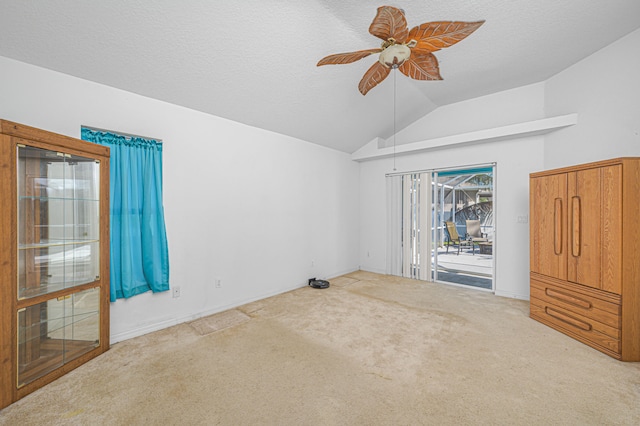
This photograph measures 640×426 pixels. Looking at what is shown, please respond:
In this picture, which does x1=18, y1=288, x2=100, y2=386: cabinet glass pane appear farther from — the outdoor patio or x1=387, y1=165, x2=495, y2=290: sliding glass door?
the outdoor patio

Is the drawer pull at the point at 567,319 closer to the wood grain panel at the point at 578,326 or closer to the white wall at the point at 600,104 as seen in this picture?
the wood grain panel at the point at 578,326

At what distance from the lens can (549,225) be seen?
9.45 feet

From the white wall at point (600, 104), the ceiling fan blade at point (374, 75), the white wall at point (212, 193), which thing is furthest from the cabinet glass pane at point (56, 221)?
the white wall at point (600, 104)

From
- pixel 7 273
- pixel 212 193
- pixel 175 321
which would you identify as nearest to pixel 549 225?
pixel 212 193

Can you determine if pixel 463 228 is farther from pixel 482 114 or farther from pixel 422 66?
pixel 422 66

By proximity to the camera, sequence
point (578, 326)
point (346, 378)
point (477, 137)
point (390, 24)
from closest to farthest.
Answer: point (390, 24) < point (346, 378) < point (578, 326) < point (477, 137)

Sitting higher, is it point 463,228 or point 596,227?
point 596,227

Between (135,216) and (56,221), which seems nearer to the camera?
(56,221)

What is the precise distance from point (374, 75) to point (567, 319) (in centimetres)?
320

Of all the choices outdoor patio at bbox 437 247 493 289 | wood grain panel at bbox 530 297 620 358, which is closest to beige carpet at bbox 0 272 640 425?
wood grain panel at bbox 530 297 620 358

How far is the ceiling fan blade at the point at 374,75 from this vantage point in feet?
6.89

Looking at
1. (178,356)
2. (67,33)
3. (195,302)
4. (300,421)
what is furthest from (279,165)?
(300,421)

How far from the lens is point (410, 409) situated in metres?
1.65

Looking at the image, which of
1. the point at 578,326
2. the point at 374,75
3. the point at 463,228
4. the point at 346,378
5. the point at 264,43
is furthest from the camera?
the point at 463,228
